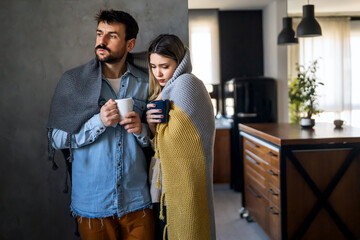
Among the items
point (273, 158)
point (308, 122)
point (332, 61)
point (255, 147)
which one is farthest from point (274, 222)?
point (332, 61)

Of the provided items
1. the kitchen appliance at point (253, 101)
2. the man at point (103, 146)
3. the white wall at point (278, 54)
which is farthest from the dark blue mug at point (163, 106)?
the white wall at point (278, 54)

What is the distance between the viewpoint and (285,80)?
17.1 ft

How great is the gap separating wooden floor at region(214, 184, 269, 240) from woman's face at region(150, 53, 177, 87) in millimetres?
2308

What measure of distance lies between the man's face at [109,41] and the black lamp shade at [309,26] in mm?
2588

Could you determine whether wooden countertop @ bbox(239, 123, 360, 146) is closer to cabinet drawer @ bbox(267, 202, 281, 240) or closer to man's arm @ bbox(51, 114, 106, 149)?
cabinet drawer @ bbox(267, 202, 281, 240)

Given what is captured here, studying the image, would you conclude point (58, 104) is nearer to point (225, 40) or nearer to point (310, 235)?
point (310, 235)

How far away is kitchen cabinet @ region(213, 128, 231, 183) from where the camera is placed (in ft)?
16.5

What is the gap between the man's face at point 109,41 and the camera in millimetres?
1468

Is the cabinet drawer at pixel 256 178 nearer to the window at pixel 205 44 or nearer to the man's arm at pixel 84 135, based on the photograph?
the man's arm at pixel 84 135

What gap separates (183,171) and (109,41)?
632 mm

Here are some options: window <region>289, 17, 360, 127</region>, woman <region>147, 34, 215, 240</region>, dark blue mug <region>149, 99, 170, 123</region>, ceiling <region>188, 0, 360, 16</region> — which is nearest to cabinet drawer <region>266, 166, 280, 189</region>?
woman <region>147, 34, 215, 240</region>

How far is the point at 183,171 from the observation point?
1409mm

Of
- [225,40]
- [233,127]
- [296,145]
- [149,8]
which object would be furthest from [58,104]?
[225,40]

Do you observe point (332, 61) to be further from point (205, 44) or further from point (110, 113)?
point (110, 113)
